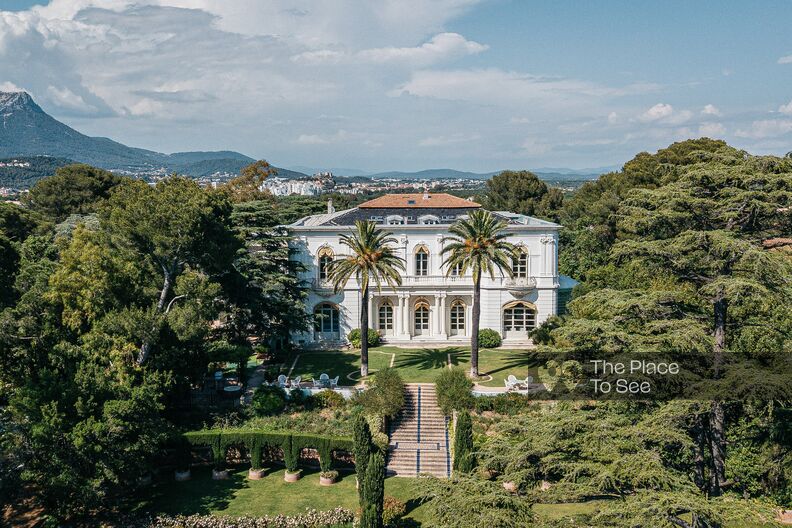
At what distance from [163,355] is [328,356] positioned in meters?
13.8

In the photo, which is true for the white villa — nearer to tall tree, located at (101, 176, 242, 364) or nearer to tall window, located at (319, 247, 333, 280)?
tall window, located at (319, 247, 333, 280)

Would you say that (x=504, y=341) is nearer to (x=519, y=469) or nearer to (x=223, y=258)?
(x=223, y=258)

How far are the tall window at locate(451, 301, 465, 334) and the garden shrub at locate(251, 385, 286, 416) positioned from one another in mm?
15184

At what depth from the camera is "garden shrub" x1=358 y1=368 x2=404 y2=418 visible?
30.4 metres

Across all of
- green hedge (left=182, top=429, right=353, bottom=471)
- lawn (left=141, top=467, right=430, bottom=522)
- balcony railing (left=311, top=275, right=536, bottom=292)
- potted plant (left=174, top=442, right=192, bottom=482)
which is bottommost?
lawn (left=141, top=467, right=430, bottom=522)

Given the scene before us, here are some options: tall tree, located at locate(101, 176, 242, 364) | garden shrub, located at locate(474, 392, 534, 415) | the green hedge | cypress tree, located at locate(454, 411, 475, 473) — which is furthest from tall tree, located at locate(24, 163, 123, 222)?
cypress tree, located at locate(454, 411, 475, 473)

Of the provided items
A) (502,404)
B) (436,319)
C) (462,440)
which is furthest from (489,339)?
(462,440)

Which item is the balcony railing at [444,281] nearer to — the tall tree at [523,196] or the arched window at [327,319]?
the arched window at [327,319]

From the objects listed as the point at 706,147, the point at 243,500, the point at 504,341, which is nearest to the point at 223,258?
the point at 243,500

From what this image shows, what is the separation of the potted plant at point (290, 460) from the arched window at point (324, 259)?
16215 millimetres

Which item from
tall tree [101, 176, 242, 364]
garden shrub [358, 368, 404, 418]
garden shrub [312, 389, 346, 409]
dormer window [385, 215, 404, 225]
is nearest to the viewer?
tall tree [101, 176, 242, 364]

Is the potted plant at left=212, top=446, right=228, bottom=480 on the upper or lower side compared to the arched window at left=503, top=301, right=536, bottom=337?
lower

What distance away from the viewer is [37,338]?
2462cm

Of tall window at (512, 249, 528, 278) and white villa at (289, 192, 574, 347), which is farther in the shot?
tall window at (512, 249, 528, 278)
